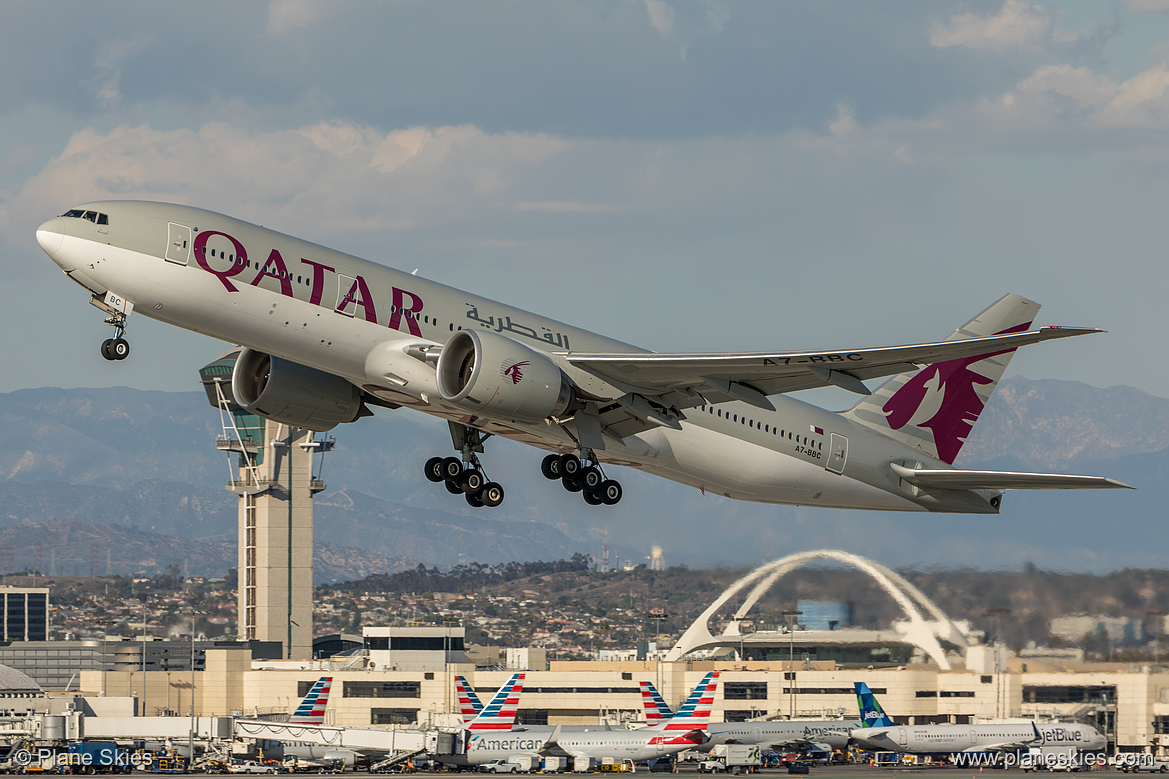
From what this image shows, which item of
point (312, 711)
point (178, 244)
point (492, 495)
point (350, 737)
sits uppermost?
point (178, 244)

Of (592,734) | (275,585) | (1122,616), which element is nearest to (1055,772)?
(1122,616)

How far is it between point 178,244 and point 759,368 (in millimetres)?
12279

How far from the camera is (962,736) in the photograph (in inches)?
2195

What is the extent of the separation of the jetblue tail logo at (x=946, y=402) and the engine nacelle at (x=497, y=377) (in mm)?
11879

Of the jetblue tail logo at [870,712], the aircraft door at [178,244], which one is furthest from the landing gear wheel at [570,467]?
the jetblue tail logo at [870,712]

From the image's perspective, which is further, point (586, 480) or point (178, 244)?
point (586, 480)

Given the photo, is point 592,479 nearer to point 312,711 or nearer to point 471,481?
point 471,481

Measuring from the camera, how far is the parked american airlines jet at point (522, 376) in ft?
95.9

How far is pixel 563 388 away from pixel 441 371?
287 cm

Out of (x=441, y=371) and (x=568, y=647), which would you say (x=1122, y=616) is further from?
(x=568, y=647)

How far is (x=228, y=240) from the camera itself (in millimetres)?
29625

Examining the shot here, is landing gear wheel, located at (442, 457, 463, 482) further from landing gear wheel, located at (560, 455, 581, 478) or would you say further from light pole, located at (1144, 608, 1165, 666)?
light pole, located at (1144, 608, 1165, 666)

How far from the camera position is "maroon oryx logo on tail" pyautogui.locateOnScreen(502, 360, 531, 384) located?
30.6 meters

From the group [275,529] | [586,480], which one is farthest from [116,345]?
[275,529]
